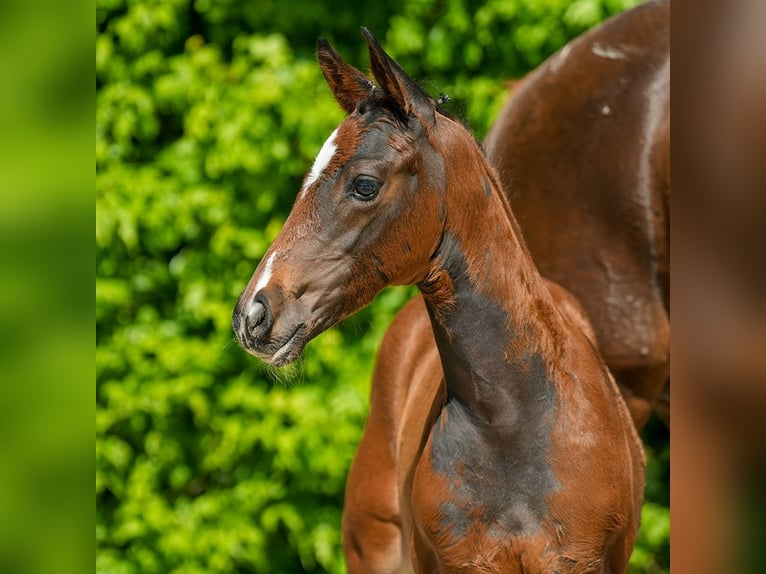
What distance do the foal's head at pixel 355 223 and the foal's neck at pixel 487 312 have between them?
0.09 m

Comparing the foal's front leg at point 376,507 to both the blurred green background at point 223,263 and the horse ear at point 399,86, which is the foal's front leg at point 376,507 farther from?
the horse ear at point 399,86

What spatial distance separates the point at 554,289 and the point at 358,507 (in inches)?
38.6

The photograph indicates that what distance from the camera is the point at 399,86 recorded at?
212 cm

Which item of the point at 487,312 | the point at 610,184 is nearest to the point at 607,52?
the point at 610,184

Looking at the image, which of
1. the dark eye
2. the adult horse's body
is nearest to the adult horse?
the dark eye

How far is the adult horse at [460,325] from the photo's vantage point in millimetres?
2084

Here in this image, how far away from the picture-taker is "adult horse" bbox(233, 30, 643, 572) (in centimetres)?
208

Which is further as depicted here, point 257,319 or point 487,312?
point 487,312

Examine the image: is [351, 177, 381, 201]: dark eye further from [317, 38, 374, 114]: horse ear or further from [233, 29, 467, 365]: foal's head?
[317, 38, 374, 114]: horse ear

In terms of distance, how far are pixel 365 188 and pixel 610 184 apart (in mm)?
1880

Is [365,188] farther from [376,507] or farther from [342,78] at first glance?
[376,507]
